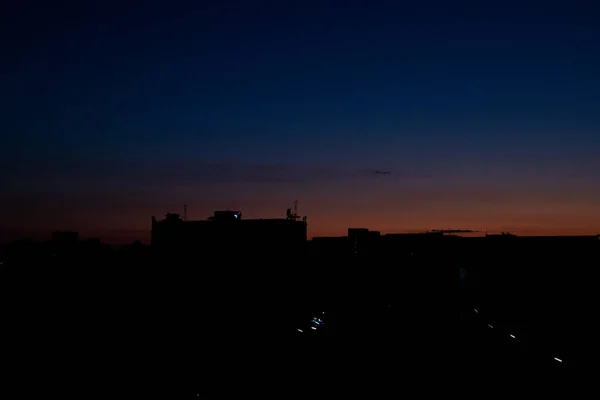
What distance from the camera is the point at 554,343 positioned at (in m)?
28.0

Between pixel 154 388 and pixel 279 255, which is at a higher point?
pixel 279 255

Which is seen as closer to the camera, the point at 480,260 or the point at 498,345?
the point at 498,345

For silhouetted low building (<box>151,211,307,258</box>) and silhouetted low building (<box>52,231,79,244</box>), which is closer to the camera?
silhouetted low building (<box>151,211,307,258</box>)

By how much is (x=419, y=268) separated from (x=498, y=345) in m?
32.1

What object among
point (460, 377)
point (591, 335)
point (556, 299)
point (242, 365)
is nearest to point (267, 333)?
point (242, 365)

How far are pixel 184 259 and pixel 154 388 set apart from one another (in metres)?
39.9

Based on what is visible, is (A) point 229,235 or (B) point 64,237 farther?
(B) point 64,237

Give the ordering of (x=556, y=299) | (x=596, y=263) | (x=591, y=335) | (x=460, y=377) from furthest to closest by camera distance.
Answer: (x=596, y=263) → (x=556, y=299) → (x=591, y=335) → (x=460, y=377)

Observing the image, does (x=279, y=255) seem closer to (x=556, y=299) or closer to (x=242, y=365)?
(x=556, y=299)

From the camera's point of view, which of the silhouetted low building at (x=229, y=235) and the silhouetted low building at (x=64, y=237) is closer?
the silhouetted low building at (x=229, y=235)

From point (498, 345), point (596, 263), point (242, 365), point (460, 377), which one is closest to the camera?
point (460, 377)

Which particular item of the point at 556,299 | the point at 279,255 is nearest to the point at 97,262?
the point at 279,255

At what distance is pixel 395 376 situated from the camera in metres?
21.0

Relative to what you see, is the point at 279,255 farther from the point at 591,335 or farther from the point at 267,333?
the point at 591,335
